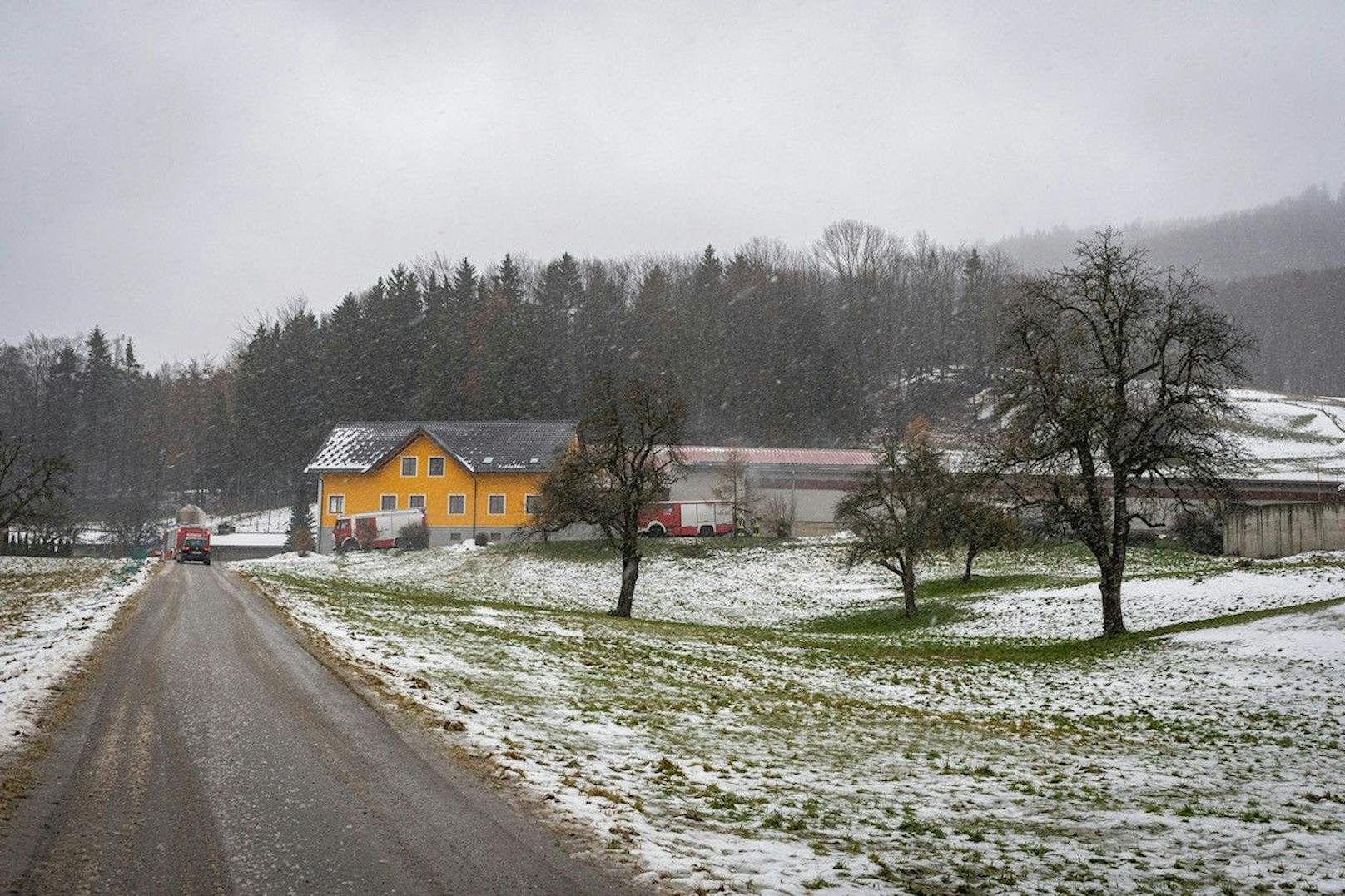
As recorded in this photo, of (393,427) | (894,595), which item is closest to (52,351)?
(393,427)

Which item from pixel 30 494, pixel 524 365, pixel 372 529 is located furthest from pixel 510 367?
pixel 30 494

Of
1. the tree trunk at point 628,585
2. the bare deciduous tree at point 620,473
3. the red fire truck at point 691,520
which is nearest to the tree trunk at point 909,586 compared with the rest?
the bare deciduous tree at point 620,473

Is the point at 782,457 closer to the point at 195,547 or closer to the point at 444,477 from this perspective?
the point at 444,477

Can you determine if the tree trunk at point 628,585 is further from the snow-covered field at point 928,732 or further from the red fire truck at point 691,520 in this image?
the red fire truck at point 691,520

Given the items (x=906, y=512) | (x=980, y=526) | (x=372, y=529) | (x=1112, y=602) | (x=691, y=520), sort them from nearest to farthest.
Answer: (x=1112, y=602) → (x=980, y=526) → (x=906, y=512) → (x=372, y=529) → (x=691, y=520)

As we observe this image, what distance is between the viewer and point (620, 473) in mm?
39219

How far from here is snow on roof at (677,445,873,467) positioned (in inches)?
3339

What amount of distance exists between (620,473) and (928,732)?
2415cm

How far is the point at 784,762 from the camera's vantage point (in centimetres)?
1281

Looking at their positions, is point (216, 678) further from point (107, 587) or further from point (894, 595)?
point (894, 595)

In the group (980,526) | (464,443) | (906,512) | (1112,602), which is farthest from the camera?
(464,443)

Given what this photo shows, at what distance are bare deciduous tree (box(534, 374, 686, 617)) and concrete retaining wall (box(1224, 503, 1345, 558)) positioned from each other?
32.0 metres

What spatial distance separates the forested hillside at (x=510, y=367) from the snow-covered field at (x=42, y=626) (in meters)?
60.5

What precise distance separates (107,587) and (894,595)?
3285cm
